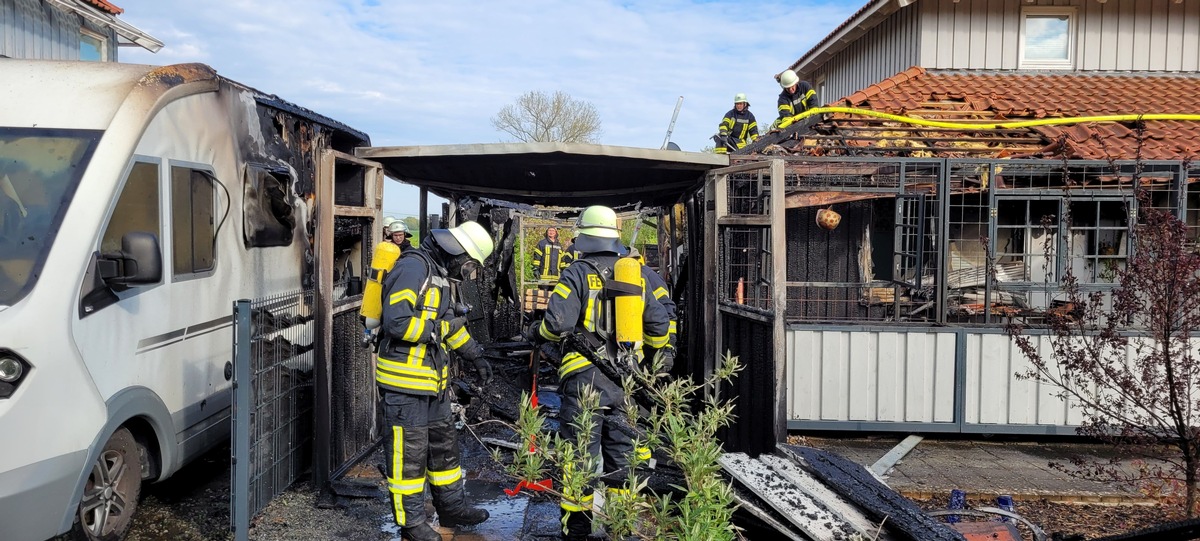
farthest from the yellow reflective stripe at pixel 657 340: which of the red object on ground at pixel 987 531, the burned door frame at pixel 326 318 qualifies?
the burned door frame at pixel 326 318

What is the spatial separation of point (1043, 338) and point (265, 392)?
6.28 meters

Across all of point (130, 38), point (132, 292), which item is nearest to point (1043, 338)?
point (132, 292)

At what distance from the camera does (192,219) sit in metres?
5.49

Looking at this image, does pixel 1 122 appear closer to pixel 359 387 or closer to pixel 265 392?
pixel 265 392

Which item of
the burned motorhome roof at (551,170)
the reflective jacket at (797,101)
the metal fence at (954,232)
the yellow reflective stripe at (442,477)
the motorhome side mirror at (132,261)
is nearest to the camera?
the motorhome side mirror at (132,261)

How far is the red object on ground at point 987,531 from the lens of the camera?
4371 mm

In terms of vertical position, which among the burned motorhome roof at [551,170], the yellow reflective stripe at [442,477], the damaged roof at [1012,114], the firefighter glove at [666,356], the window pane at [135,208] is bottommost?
the yellow reflective stripe at [442,477]

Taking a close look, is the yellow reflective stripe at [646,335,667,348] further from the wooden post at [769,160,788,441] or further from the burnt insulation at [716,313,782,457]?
the wooden post at [769,160,788,441]

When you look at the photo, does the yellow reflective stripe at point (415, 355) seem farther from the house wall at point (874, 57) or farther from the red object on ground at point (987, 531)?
the house wall at point (874, 57)

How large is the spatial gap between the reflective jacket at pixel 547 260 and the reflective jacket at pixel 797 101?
4929 millimetres

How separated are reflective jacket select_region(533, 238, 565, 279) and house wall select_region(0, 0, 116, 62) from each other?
7.72 m

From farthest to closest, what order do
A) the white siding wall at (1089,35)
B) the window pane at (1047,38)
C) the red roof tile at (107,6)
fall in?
the red roof tile at (107,6)
the window pane at (1047,38)
the white siding wall at (1089,35)

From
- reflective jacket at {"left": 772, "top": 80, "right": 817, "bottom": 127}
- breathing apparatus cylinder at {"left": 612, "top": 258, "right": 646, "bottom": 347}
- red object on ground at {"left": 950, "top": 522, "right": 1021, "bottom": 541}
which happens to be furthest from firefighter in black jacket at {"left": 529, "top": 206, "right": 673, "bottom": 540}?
reflective jacket at {"left": 772, "top": 80, "right": 817, "bottom": 127}

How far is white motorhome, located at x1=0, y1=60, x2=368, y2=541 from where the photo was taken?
13.0 ft
